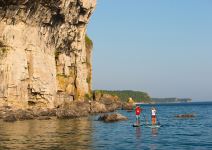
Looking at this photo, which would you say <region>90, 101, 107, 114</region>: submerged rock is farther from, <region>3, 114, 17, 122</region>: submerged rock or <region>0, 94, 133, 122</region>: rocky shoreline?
<region>3, 114, 17, 122</region>: submerged rock

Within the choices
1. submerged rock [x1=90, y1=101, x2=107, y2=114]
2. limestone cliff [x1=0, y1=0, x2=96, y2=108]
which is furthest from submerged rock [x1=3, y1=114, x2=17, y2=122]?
submerged rock [x1=90, y1=101, x2=107, y2=114]

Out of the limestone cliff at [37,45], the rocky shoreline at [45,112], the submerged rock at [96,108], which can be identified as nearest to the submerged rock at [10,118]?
the rocky shoreline at [45,112]

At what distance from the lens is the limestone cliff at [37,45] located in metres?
73.1

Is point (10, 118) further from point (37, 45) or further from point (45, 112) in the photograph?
point (37, 45)

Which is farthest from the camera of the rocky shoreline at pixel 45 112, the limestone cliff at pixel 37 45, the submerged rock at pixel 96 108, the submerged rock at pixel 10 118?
the submerged rock at pixel 96 108

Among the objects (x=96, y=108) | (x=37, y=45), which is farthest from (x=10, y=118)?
(x=96, y=108)

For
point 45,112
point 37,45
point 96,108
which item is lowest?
point 45,112

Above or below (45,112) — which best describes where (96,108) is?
above

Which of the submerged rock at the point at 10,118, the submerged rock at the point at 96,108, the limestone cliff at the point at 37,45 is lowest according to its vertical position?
the submerged rock at the point at 10,118

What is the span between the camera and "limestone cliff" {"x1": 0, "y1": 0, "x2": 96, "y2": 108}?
7312 cm

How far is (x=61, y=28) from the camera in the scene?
89.8m

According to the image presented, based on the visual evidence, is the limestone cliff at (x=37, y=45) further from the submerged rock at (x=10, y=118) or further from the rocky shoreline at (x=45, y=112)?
the submerged rock at (x=10, y=118)

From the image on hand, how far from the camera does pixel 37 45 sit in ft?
269

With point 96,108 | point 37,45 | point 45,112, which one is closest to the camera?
point 45,112
